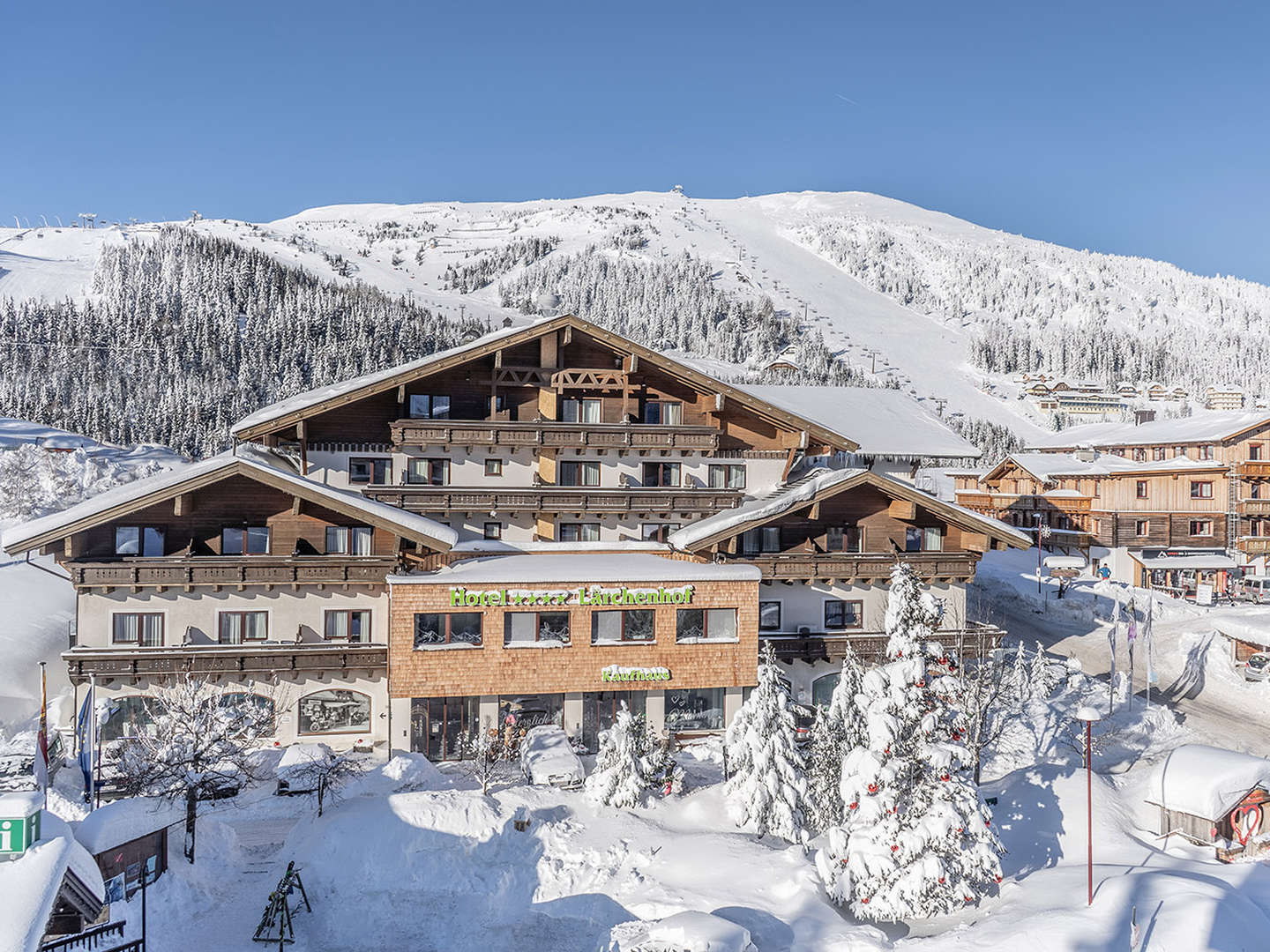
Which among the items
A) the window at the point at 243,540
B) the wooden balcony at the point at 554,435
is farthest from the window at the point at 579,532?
the window at the point at 243,540

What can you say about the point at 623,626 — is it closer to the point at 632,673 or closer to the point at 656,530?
the point at 632,673

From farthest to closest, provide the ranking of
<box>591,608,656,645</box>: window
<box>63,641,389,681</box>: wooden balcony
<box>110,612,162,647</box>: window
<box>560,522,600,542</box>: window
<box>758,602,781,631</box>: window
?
<box>560,522,600,542</box>: window < <box>758,602,781,631</box>: window < <box>591,608,656,645</box>: window < <box>110,612,162,647</box>: window < <box>63,641,389,681</box>: wooden balcony

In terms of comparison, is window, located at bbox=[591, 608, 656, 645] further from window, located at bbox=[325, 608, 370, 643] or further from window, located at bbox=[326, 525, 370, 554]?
window, located at bbox=[326, 525, 370, 554]

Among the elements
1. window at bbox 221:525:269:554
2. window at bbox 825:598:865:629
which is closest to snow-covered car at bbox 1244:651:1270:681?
window at bbox 825:598:865:629

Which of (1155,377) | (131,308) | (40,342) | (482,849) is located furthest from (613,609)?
(1155,377)

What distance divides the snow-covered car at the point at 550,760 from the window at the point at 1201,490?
47883 mm

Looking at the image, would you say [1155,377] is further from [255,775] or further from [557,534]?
[255,775]

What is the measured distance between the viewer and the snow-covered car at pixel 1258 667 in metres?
33.8

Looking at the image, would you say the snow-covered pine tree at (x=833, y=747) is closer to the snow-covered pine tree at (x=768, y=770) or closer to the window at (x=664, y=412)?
the snow-covered pine tree at (x=768, y=770)

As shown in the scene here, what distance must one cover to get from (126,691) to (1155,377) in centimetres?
22174

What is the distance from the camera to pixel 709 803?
68.8ft

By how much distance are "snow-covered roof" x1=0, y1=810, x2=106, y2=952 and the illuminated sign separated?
51.1ft

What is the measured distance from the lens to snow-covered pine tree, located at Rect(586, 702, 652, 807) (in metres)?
20.7

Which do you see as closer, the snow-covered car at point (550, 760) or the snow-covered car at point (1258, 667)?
Result: the snow-covered car at point (550, 760)
